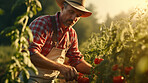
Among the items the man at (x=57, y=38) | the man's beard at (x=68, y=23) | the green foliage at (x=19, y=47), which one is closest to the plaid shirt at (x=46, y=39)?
the man at (x=57, y=38)

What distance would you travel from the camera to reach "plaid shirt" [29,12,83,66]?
2.50m

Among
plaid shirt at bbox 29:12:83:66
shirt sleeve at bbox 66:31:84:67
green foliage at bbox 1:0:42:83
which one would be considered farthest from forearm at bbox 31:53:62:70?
green foliage at bbox 1:0:42:83

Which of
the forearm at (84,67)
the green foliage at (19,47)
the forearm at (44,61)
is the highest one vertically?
the green foliage at (19,47)

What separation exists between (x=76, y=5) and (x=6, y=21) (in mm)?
13335

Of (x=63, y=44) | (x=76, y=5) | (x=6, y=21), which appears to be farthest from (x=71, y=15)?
(x=6, y=21)

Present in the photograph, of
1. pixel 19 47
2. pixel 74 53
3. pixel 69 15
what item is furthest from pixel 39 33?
pixel 19 47

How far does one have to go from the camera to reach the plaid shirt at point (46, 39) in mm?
2504

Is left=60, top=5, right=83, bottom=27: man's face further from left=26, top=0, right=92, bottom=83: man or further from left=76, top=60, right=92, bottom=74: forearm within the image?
left=76, top=60, right=92, bottom=74: forearm

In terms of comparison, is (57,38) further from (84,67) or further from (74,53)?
(84,67)

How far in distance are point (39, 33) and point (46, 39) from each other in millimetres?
212

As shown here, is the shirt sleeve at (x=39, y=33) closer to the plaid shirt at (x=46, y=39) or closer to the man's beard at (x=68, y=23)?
the plaid shirt at (x=46, y=39)

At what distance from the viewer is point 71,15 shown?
2711 millimetres

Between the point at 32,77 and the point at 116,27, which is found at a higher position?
the point at 116,27

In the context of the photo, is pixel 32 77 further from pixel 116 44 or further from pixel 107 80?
pixel 116 44
